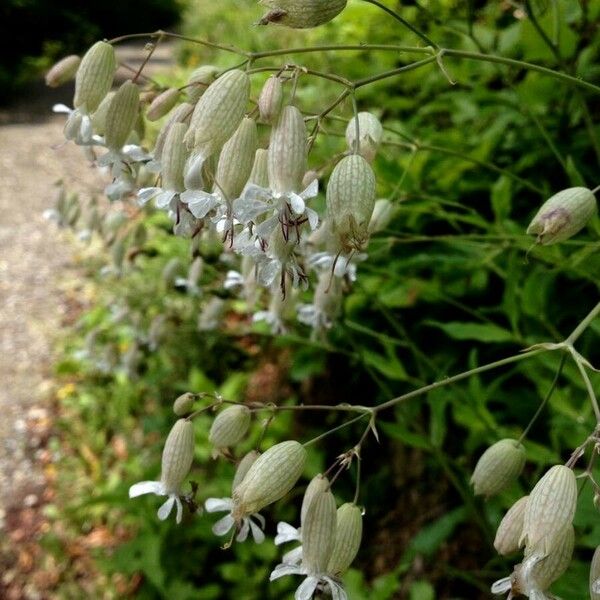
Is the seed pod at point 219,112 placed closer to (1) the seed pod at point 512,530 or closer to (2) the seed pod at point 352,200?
(2) the seed pod at point 352,200

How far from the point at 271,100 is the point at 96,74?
34 cm

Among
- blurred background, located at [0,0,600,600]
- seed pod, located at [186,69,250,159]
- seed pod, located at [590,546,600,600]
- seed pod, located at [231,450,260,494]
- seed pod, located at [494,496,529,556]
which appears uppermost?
seed pod, located at [186,69,250,159]

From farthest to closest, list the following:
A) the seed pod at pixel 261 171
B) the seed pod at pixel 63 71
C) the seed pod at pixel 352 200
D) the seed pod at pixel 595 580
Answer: the seed pod at pixel 63 71, the seed pod at pixel 261 171, the seed pod at pixel 352 200, the seed pod at pixel 595 580

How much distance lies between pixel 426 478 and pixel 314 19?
1.90 meters

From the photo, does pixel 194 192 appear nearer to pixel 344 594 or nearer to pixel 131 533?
pixel 344 594

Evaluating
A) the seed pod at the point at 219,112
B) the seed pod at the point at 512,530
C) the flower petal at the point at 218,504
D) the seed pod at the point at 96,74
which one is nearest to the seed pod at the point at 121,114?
the seed pod at the point at 96,74

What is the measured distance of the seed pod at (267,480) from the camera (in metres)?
0.95

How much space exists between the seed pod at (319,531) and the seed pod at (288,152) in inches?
15.7

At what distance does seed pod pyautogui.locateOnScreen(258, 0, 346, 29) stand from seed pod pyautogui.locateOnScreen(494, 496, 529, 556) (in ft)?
2.12

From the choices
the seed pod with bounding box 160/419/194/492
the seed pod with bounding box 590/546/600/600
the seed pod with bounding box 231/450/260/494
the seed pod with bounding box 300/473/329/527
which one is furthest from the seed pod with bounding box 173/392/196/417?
the seed pod with bounding box 590/546/600/600

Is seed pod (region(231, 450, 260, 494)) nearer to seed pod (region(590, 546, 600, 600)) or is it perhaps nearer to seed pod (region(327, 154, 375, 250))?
seed pod (region(327, 154, 375, 250))

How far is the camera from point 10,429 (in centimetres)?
389

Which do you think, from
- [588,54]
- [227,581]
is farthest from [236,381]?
[588,54]

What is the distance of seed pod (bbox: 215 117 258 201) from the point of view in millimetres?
954
